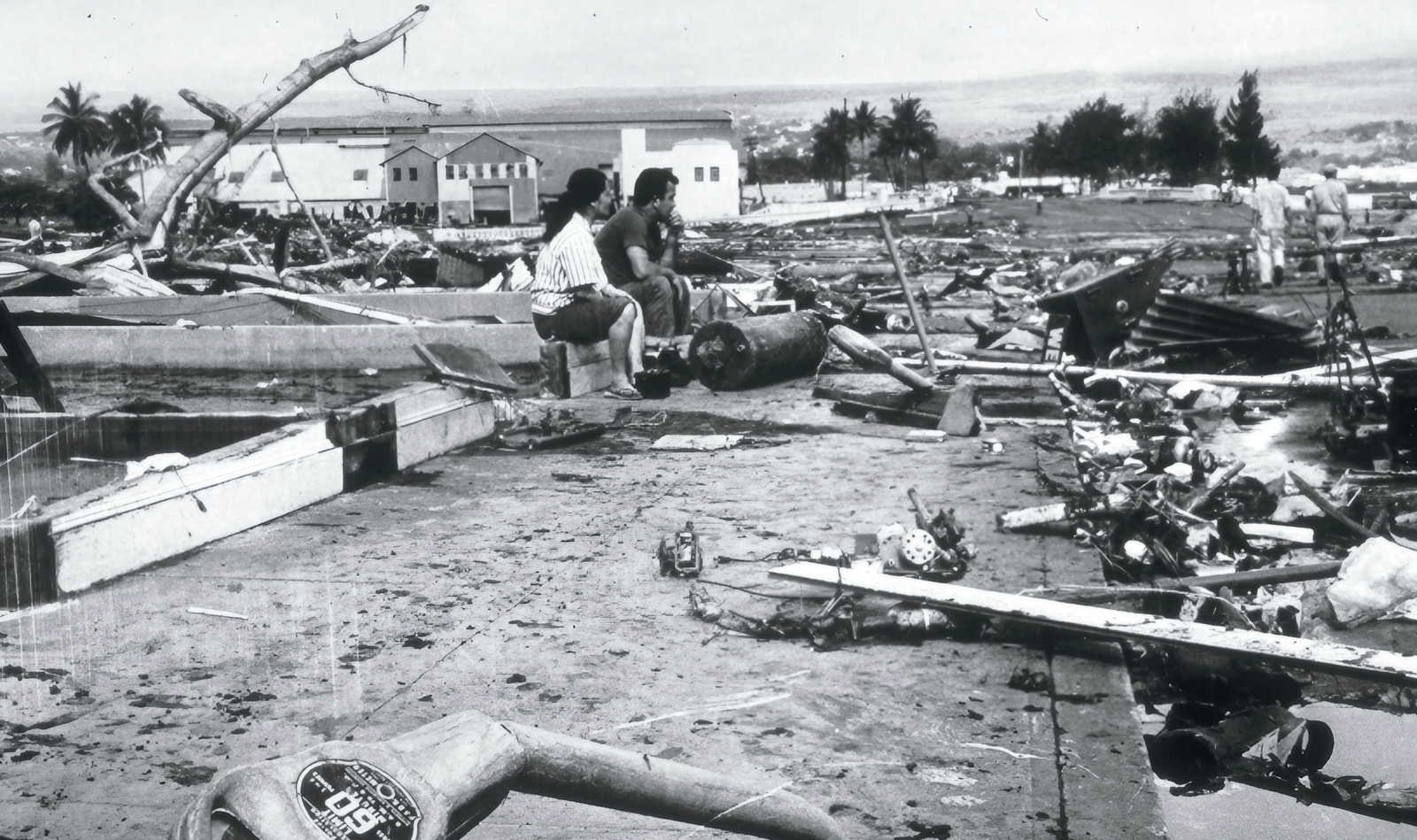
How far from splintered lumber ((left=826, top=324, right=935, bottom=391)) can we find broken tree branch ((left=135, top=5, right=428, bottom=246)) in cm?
526

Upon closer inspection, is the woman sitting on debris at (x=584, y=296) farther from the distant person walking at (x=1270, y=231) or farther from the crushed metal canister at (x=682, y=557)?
the distant person walking at (x=1270, y=231)

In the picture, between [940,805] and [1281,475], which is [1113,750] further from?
[1281,475]

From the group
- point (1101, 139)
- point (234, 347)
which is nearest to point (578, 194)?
point (234, 347)

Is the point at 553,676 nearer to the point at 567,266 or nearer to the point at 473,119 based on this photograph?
the point at 567,266

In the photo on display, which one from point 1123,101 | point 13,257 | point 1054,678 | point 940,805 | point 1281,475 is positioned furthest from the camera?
point 1123,101

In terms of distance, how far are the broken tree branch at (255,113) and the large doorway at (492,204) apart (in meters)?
50.5

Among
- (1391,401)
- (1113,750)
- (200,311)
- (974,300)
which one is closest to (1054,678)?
(1113,750)

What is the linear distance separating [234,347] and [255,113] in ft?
8.37

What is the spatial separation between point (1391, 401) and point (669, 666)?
462 centimetres

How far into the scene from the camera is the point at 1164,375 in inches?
343

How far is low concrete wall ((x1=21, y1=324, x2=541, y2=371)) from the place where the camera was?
10.1m

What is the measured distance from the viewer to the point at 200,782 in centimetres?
275

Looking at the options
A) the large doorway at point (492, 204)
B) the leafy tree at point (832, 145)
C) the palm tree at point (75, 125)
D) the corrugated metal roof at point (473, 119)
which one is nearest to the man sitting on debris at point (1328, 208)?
the palm tree at point (75, 125)

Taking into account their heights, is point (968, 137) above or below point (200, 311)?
above
